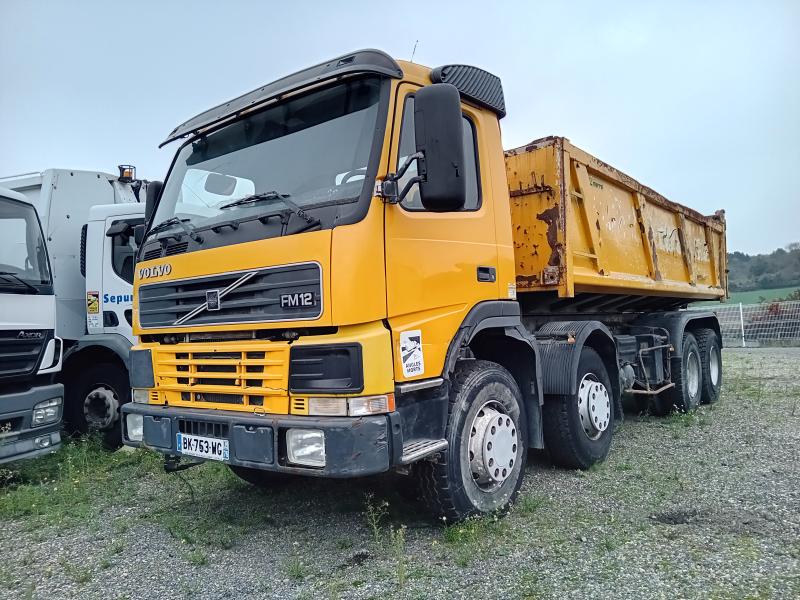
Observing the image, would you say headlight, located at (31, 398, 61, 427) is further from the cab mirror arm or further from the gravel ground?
the cab mirror arm

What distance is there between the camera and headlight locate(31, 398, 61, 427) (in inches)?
216

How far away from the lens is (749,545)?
3465 millimetres

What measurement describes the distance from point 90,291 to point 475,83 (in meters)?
5.05

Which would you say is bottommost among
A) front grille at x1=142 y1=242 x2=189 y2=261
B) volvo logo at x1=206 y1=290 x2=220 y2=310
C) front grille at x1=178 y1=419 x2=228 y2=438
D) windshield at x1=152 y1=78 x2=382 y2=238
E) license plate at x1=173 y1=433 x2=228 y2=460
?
license plate at x1=173 y1=433 x2=228 y2=460

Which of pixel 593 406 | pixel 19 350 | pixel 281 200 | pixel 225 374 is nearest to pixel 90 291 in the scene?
pixel 19 350

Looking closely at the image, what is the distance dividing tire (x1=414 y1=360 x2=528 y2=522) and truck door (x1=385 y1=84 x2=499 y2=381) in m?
0.37

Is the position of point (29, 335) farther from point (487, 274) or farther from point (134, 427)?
point (487, 274)

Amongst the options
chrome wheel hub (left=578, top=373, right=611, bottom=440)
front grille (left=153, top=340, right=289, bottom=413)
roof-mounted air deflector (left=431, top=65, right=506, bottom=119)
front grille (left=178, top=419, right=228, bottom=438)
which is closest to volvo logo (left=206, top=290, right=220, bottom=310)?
front grille (left=153, top=340, right=289, bottom=413)

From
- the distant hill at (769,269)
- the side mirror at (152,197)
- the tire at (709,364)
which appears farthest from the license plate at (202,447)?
the distant hill at (769,269)

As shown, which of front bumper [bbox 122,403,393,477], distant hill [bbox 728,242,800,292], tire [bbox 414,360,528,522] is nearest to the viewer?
front bumper [bbox 122,403,393,477]

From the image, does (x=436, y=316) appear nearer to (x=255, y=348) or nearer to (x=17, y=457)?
(x=255, y=348)

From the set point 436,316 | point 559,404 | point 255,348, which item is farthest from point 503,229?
point 255,348

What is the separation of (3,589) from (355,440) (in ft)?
7.23

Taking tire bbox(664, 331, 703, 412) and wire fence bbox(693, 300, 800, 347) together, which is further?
wire fence bbox(693, 300, 800, 347)
